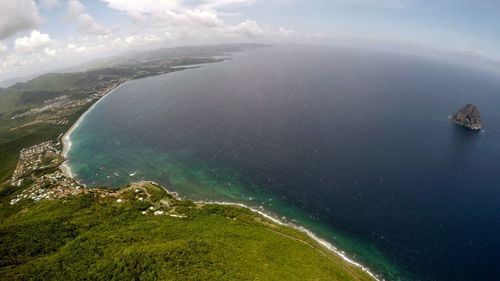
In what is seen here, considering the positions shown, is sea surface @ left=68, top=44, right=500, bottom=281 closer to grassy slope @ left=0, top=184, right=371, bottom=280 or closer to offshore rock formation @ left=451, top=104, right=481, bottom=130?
offshore rock formation @ left=451, top=104, right=481, bottom=130

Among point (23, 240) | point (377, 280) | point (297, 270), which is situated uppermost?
point (23, 240)

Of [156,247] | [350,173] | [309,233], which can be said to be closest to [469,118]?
[350,173]

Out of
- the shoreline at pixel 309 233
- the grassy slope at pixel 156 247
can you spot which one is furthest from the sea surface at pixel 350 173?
the grassy slope at pixel 156 247

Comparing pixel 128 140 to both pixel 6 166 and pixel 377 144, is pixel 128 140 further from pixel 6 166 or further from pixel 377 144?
pixel 377 144

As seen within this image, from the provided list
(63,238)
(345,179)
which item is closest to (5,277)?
(63,238)

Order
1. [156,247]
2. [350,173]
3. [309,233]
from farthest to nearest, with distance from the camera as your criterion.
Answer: [350,173] < [309,233] < [156,247]

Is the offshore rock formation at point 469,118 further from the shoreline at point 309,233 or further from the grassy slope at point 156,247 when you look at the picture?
the grassy slope at point 156,247

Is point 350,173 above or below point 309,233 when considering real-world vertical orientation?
above

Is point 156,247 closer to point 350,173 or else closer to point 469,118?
point 350,173
